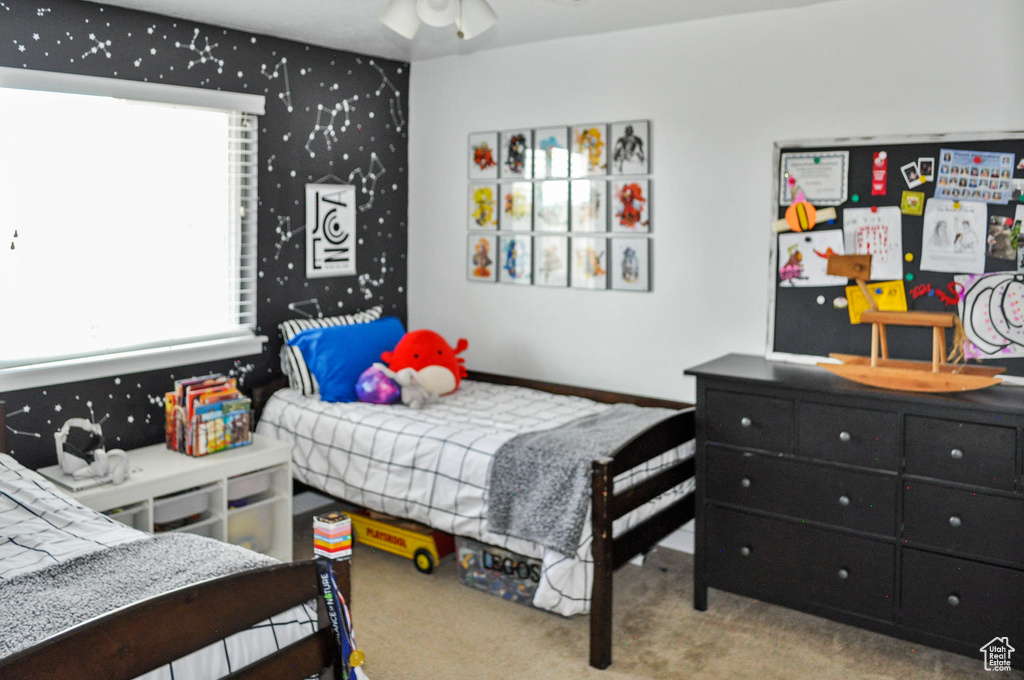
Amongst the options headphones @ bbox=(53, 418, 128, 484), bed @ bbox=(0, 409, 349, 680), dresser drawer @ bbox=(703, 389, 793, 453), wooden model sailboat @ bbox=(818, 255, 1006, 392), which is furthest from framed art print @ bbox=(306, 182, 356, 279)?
wooden model sailboat @ bbox=(818, 255, 1006, 392)

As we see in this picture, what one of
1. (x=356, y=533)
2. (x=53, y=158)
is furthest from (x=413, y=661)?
(x=53, y=158)

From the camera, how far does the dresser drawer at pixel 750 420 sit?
9.71ft

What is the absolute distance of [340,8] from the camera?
3.37m

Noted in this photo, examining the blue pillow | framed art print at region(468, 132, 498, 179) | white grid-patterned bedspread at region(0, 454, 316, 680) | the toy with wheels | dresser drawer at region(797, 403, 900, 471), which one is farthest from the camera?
framed art print at region(468, 132, 498, 179)

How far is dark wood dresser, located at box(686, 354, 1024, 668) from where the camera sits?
262 cm

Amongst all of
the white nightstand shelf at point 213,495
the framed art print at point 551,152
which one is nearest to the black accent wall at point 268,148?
the white nightstand shelf at point 213,495

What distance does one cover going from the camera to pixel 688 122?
3.65m

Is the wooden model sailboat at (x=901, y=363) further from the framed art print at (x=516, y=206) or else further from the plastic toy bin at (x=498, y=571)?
the framed art print at (x=516, y=206)

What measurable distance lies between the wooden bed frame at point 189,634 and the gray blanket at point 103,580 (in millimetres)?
183

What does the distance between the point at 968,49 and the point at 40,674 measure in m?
3.25

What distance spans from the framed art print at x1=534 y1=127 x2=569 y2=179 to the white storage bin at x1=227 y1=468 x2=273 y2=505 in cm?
184

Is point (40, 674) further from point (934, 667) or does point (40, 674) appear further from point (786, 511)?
point (934, 667)

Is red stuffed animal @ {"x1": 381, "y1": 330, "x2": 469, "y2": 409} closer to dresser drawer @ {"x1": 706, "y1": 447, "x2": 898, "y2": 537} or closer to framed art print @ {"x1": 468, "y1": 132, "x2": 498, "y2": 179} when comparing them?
framed art print @ {"x1": 468, "y1": 132, "x2": 498, "y2": 179}

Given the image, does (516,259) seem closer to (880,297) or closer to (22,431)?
(880,297)
